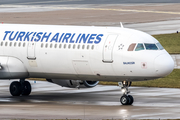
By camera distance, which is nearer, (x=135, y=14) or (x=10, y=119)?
(x=10, y=119)

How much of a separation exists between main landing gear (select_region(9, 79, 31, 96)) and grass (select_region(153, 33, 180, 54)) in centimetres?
2313

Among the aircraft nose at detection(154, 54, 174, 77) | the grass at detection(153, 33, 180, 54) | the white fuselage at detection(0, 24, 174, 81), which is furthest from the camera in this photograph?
the grass at detection(153, 33, 180, 54)

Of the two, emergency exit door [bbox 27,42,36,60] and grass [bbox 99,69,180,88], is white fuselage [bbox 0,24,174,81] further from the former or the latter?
grass [bbox 99,69,180,88]

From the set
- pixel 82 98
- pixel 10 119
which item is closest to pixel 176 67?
pixel 82 98

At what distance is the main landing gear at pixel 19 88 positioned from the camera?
38.8 meters

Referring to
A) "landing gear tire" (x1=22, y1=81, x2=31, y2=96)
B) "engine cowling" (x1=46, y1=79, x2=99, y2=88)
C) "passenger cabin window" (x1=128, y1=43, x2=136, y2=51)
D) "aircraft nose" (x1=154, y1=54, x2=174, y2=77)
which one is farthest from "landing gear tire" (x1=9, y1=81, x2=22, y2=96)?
"aircraft nose" (x1=154, y1=54, x2=174, y2=77)

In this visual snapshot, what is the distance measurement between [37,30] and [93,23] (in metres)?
43.3

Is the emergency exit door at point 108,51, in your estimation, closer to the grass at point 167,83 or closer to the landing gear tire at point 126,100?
the landing gear tire at point 126,100

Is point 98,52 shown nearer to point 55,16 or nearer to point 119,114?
point 119,114

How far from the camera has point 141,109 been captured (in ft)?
102

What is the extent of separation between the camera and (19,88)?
38812 mm

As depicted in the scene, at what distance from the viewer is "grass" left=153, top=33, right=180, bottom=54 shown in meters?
59.6

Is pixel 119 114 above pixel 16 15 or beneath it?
beneath

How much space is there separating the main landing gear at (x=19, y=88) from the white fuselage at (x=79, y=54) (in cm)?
267
